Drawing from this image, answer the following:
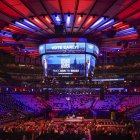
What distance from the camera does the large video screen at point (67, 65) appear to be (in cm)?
2072

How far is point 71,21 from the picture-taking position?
1602 centimetres

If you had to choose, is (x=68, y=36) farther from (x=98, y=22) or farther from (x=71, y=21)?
(x=98, y=22)

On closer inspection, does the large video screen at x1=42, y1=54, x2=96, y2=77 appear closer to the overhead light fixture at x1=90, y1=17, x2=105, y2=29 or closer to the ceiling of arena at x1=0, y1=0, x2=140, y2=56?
the ceiling of arena at x1=0, y1=0, x2=140, y2=56

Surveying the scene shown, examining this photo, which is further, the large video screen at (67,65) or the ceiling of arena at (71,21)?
the large video screen at (67,65)

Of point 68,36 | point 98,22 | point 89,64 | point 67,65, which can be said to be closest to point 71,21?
point 98,22

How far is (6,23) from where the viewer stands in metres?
16.0

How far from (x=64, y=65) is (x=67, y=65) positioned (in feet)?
0.75

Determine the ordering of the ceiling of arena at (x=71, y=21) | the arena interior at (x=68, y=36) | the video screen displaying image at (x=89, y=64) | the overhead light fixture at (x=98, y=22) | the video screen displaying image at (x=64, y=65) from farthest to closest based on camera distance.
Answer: the video screen displaying image at (x=89, y=64)
the video screen displaying image at (x=64, y=65)
the overhead light fixture at (x=98, y=22)
the arena interior at (x=68, y=36)
the ceiling of arena at (x=71, y=21)

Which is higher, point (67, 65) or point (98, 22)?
point (98, 22)

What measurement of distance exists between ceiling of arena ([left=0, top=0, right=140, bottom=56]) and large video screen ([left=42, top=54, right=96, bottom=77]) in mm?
1457

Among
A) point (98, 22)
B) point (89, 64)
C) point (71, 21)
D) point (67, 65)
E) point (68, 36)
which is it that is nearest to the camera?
point (71, 21)

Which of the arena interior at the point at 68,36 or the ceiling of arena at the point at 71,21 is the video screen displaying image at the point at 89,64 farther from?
the ceiling of arena at the point at 71,21

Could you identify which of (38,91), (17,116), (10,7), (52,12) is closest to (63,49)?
(52,12)

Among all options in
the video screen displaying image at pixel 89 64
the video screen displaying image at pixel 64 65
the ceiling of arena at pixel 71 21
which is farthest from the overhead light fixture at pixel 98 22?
the video screen displaying image at pixel 89 64
